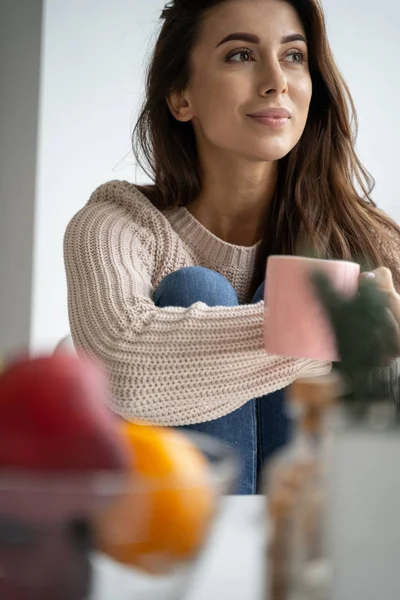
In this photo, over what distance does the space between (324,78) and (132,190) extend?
444 millimetres

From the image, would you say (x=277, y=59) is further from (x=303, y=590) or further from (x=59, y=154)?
(x=59, y=154)

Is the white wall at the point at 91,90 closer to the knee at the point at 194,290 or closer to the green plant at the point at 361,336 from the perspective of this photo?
the knee at the point at 194,290

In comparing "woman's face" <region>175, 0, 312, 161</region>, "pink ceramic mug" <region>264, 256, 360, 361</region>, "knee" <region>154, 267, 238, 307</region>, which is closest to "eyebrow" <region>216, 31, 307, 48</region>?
"woman's face" <region>175, 0, 312, 161</region>

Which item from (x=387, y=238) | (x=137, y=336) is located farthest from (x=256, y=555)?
(x=387, y=238)

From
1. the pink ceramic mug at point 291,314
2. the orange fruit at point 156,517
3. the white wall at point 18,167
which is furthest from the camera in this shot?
the white wall at point 18,167

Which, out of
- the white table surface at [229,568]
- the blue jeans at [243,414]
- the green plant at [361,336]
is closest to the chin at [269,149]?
the blue jeans at [243,414]

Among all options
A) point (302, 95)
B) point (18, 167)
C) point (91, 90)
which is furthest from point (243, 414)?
point (91, 90)

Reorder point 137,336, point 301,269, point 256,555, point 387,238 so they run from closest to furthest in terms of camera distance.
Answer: point 256,555 → point 301,269 → point 137,336 → point 387,238

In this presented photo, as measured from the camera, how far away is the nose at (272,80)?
5.88 feet

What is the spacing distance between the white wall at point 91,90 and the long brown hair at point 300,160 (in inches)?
63.4

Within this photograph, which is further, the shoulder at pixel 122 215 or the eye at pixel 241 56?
the eye at pixel 241 56

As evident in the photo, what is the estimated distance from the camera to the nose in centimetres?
179

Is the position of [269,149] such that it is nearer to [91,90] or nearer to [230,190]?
[230,190]

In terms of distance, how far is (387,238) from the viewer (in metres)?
1.81
